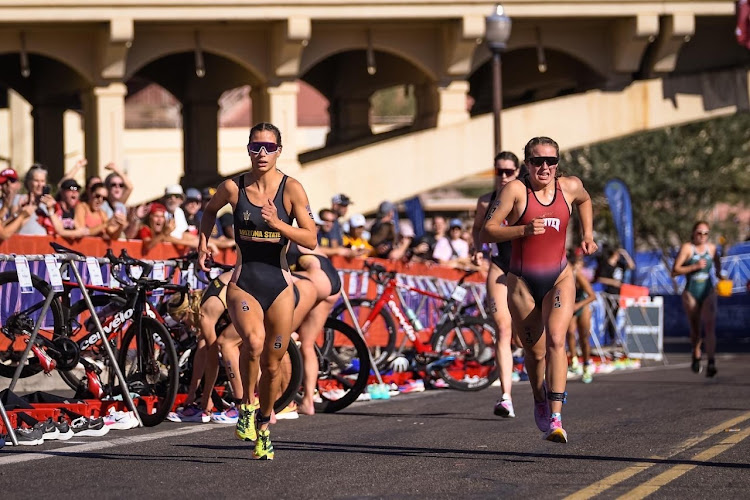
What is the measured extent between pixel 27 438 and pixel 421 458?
2881mm

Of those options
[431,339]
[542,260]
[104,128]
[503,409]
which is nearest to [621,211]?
[104,128]

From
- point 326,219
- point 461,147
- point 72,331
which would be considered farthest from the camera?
point 461,147

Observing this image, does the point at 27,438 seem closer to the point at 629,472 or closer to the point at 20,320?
the point at 20,320

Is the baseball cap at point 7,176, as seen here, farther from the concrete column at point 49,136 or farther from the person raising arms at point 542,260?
the concrete column at point 49,136

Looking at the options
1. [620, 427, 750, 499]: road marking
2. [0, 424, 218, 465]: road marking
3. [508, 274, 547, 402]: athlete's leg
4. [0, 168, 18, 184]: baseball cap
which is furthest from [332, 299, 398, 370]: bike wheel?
[508, 274, 547, 402]: athlete's leg

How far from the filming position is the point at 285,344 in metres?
10.8

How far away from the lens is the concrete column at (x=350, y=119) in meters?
39.4

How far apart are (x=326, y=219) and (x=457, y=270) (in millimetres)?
2530

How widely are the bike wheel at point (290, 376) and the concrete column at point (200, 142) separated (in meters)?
22.0

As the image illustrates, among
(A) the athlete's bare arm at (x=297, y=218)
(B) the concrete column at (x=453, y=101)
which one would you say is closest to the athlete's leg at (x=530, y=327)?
(A) the athlete's bare arm at (x=297, y=218)

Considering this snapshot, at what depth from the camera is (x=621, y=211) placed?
102 feet

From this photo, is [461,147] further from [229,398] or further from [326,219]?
[229,398]

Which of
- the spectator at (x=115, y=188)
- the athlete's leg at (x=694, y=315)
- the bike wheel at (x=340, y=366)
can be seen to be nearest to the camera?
the bike wheel at (x=340, y=366)

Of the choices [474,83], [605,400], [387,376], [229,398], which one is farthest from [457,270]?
[474,83]
